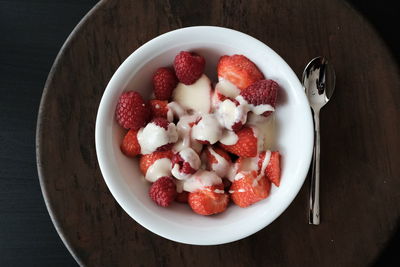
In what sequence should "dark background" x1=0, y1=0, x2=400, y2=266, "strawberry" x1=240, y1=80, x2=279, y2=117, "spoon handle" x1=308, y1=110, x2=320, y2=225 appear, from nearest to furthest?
"strawberry" x1=240, y1=80, x2=279, y2=117, "spoon handle" x1=308, y1=110, x2=320, y2=225, "dark background" x1=0, y1=0, x2=400, y2=266

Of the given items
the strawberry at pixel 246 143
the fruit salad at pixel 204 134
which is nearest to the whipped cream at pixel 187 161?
the fruit salad at pixel 204 134

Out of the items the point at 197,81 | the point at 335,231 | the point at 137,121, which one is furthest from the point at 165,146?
the point at 335,231

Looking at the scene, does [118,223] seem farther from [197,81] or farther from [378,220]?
[378,220]

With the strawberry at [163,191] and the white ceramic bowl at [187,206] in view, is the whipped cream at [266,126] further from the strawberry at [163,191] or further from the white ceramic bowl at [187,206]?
the strawberry at [163,191]

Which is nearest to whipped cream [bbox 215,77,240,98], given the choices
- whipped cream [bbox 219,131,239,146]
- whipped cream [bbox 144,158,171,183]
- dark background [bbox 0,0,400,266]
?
whipped cream [bbox 219,131,239,146]

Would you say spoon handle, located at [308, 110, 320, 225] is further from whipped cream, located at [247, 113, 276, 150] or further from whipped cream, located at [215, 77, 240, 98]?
whipped cream, located at [215, 77, 240, 98]

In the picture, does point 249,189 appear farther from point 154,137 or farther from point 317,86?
point 317,86
